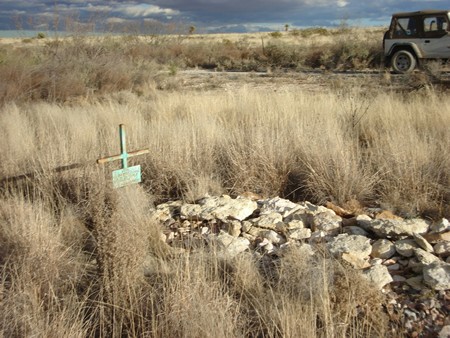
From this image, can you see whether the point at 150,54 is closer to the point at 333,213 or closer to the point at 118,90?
the point at 118,90

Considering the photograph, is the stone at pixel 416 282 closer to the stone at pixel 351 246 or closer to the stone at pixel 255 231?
the stone at pixel 351 246

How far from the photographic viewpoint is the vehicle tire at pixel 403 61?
15008 millimetres

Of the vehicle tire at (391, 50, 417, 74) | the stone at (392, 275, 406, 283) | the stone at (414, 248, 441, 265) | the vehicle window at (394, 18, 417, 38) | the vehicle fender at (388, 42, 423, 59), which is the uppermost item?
the vehicle window at (394, 18, 417, 38)

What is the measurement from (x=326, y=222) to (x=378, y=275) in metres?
0.93

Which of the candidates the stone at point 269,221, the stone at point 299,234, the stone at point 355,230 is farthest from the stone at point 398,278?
the stone at point 269,221

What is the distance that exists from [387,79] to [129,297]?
11388 mm

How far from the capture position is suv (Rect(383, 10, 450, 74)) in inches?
568

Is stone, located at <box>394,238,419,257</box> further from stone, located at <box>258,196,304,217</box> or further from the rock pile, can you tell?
stone, located at <box>258,196,304,217</box>

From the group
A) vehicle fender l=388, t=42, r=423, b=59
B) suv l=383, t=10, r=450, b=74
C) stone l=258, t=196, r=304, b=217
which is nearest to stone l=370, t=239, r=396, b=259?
stone l=258, t=196, r=304, b=217

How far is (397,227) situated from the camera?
11.8 feet

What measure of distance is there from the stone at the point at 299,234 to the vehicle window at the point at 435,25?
13.4 m

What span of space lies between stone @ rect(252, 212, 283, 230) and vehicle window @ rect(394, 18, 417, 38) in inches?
530

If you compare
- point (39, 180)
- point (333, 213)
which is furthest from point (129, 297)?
point (39, 180)

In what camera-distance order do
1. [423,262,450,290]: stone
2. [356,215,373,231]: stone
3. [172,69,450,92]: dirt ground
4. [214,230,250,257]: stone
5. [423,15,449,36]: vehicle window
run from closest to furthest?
1. [423,262,450,290]: stone
2. [214,230,250,257]: stone
3. [356,215,373,231]: stone
4. [172,69,450,92]: dirt ground
5. [423,15,449,36]: vehicle window
